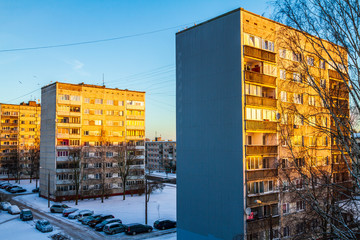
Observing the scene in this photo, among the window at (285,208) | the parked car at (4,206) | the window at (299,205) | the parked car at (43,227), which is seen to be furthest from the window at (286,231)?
the parked car at (4,206)

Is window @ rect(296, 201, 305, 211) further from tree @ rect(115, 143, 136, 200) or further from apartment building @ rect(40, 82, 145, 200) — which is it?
tree @ rect(115, 143, 136, 200)

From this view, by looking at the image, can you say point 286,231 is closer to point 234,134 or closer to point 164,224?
point 234,134

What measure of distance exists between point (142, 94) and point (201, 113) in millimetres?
39495

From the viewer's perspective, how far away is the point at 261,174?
24.6 meters

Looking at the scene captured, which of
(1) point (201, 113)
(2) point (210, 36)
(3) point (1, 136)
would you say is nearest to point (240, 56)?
(2) point (210, 36)

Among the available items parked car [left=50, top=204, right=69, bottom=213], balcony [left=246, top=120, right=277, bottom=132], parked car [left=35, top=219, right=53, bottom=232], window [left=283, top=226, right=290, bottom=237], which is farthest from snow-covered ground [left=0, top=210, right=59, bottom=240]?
balcony [left=246, top=120, right=277, bottom=132]

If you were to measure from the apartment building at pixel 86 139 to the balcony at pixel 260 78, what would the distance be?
119 feet

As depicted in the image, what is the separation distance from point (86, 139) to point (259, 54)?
41.3 meters

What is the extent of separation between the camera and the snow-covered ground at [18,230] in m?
31.2

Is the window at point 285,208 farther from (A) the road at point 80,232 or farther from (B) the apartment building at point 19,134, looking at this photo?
(B) the apartment building at point 19,134

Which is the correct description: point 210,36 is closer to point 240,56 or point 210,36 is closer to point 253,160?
point 240,56

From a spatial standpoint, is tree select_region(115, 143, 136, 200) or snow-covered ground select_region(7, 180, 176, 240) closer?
snow-covered ground select_region(7, 180, 176, 240)

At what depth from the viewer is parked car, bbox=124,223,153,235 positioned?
32.8 m

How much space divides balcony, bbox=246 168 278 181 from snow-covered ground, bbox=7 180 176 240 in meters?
12.7
